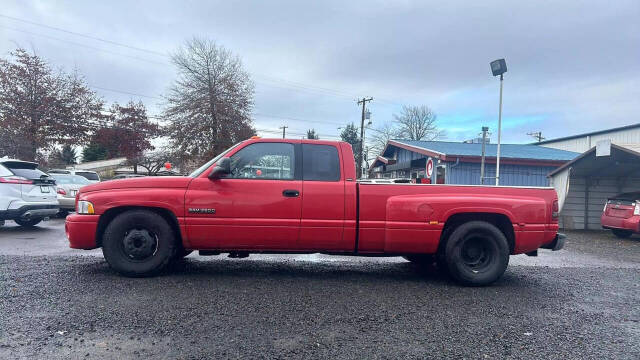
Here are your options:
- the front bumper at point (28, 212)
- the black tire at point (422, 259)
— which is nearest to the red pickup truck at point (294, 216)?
the black tire at point (422, 259)

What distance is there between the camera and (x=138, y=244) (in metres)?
4.84

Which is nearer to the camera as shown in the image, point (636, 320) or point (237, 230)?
point (636, 320)

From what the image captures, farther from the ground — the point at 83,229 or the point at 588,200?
the point at 588,200

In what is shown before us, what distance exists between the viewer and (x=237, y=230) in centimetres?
482

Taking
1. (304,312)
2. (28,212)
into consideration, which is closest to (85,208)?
(304,312)

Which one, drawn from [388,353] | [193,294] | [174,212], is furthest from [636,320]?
[174,212]

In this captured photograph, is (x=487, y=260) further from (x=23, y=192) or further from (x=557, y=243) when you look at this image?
(x=23, y=192)

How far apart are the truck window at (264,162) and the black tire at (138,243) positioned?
3.51 feet

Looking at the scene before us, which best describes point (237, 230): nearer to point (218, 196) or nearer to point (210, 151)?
point (218, 196)

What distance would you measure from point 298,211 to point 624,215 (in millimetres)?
10859

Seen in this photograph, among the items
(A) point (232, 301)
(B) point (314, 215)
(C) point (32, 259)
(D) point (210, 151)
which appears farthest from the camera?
(D) point (210, 151)

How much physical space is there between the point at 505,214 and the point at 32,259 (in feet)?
22.6

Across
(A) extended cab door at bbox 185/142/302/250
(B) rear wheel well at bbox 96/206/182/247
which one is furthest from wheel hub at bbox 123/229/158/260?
(A) extended cab door at bbox 185/142/302/250

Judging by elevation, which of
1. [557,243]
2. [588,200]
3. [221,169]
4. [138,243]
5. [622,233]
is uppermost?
[221,169]
